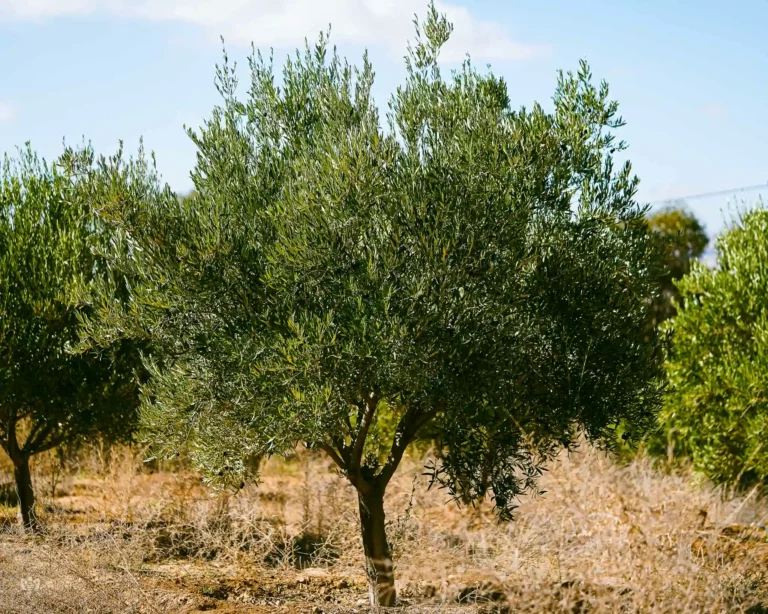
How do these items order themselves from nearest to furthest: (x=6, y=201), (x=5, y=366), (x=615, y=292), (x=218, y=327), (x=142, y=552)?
(x=218, y=327) → (x=615, y=292) → (x=142, y=552) → (x=5, y=366) → (x=6, y=201)

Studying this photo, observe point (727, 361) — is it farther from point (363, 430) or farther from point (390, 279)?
point (390, 279)

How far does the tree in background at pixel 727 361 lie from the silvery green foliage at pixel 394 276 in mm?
5820

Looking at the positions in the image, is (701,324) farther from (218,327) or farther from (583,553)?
(218,327)

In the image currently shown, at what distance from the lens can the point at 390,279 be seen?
888 cm

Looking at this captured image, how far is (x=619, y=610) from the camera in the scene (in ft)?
28.5

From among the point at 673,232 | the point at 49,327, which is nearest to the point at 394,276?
the point at 49,327

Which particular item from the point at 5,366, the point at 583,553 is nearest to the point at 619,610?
the point at 583,553

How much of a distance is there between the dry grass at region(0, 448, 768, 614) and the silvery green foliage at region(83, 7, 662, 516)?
1056 millimetres

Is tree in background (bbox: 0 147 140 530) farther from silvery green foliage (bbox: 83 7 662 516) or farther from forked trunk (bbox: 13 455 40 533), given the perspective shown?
silvery green foliage (bbox: 83 7 662 516)

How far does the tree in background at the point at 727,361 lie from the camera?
15523 millimetres

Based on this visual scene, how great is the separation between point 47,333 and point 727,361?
40.3 feet

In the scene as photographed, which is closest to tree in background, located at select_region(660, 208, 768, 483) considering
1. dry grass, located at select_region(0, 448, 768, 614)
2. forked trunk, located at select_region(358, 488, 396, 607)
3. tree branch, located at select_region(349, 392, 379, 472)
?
dry grass, located at select_region(0, 448, 768, 614)

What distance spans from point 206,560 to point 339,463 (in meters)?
5.07

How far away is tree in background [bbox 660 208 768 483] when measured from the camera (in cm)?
1552
